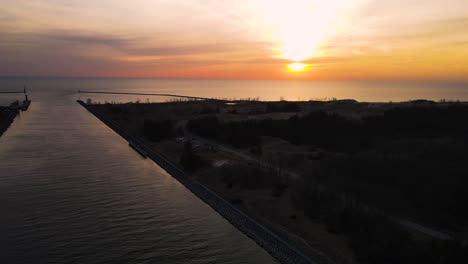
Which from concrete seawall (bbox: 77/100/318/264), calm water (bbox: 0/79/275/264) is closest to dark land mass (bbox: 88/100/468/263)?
concrete seawall (bbox: 77/100/318/264)

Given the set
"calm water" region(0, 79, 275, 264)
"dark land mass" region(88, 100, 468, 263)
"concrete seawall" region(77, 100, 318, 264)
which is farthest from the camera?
"calm water" region(0, 79, 275, 264)

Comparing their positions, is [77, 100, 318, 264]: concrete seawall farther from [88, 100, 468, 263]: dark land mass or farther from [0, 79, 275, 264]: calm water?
[88, 100, 468, 263]: dark land mass

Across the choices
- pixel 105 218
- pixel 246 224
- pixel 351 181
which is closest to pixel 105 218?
pixel 105 218

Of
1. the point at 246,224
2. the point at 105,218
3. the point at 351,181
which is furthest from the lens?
the point at 351,181

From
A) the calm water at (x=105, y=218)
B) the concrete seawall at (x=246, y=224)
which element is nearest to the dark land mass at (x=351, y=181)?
the concrete seawall at (x=246, y=224)

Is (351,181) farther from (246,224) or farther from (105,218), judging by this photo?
(105,218)

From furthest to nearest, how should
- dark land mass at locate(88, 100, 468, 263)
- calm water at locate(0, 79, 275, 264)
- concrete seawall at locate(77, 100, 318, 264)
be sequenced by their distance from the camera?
calm water at locate(0, 79, 275, 264), concrete seawall at locate(77, 100, 318, 264), dark land mass at locate(88, 100, 468, 263)
